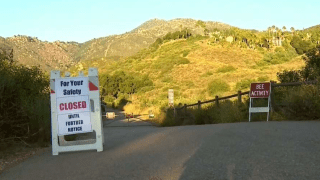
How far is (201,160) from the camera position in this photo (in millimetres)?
7512

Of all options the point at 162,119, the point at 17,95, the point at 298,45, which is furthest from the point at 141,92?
the point at 17,95

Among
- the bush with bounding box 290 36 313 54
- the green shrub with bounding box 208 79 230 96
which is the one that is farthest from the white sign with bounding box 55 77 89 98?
the bush with bounding box 290 36 313 54

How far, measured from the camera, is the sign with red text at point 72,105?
9.77 m

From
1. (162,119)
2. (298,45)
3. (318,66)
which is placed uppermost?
(298,45)

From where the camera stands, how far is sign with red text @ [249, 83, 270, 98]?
53.7 feet

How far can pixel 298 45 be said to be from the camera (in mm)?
102188

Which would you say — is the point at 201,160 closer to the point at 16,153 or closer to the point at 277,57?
the point at 16,153

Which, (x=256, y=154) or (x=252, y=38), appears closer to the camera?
(x=256, y=154)

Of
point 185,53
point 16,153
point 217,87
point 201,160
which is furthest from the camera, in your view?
point 185,53

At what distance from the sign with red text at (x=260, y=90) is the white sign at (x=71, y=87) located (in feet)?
29.4

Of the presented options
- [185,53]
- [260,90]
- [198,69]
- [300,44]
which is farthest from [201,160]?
[300,44]

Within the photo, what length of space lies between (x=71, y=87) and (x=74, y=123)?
3.13ft

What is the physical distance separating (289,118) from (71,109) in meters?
9.15

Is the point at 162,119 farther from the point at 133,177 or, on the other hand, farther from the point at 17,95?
the point at 133,177
